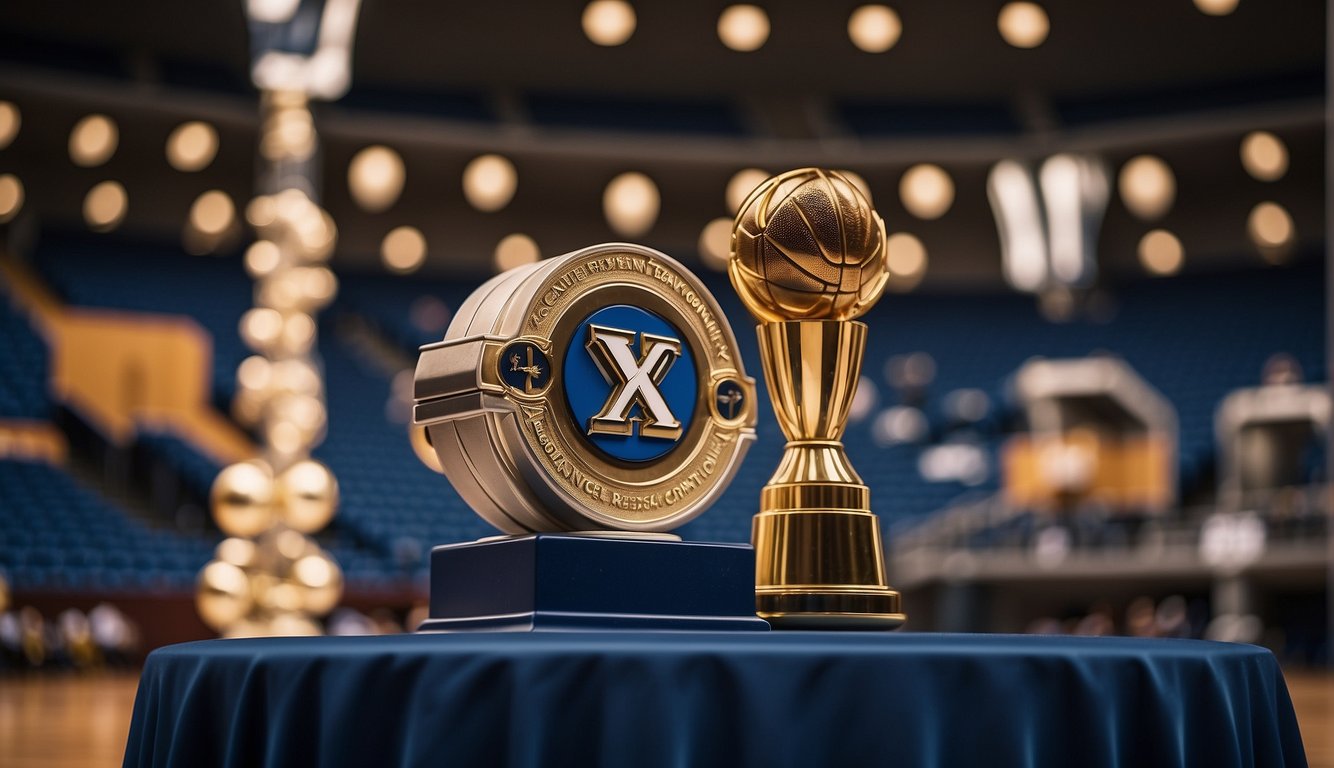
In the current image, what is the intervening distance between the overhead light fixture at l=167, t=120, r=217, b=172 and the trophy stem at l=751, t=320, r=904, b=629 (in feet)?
52.9

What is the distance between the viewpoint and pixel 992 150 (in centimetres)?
1805

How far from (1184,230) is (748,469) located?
6341 mm

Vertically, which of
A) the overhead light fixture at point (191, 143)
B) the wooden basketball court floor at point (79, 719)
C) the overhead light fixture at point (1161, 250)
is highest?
the overhead light fixture at point (191, 143)

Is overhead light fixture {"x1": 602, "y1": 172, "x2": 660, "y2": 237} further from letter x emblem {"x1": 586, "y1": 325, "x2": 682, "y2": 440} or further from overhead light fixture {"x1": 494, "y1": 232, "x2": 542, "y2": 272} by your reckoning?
letter x emblem {"x1": 586, "y1": 325, "x2": 682, "y2": 440}

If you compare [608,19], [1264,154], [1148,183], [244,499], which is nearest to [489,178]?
[608,19]

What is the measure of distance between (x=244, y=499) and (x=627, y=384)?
12.6 ft

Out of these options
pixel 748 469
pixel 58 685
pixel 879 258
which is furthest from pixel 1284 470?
pixel 879 258

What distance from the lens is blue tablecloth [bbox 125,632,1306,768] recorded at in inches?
52.0

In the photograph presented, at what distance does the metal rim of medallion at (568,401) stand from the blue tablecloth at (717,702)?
0.99 ft

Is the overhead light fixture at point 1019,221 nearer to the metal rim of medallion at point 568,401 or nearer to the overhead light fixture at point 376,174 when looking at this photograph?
the overhead light fixture at point 376,174

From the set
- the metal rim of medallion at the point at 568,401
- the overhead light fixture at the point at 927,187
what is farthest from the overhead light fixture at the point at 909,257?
the metal rim of medallion at the point at 568,401

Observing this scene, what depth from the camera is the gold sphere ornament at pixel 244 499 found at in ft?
17.5

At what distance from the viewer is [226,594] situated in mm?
5516

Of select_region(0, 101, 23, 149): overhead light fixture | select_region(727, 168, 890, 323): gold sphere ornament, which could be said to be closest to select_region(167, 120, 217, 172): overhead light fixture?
select_region(0, 101, 23, 149): overhead light fixture
